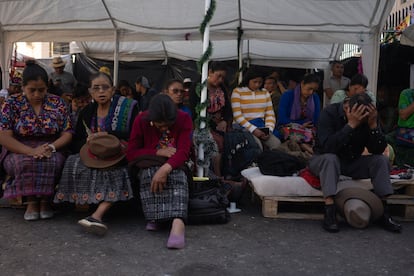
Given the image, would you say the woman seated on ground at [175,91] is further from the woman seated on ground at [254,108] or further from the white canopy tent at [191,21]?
the white canopy tent at [191,21]

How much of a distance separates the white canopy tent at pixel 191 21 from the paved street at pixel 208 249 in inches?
130

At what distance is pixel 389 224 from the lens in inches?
143

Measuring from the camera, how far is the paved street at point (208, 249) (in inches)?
110

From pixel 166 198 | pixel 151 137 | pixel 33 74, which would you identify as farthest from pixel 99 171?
pixel 33 74

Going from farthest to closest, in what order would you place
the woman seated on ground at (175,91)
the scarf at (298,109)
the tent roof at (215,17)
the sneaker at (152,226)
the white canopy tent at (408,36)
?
1. the white canopy tent at (408,36)
2. the tent roof at (215,17)
3. the scarf at (298,109)
4. the woman seated on ground at (175,91)
5. the sneaker at (152,226)

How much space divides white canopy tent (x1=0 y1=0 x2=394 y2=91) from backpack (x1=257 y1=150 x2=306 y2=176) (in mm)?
2659

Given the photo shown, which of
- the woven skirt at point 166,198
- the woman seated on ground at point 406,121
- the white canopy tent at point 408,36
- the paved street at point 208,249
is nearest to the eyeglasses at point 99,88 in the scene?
the woven skirt at point 166,198

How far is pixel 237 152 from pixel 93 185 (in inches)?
72.5

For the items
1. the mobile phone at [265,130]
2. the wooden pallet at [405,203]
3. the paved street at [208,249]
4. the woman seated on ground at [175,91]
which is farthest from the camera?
the mobile phone at [265,130]

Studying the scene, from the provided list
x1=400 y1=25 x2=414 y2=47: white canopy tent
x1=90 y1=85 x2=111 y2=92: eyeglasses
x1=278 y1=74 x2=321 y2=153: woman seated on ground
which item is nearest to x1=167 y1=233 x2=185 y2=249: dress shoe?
x1=90 y1=85 x2=111 y2=92: eyeglasses

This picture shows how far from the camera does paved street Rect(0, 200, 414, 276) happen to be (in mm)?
2791

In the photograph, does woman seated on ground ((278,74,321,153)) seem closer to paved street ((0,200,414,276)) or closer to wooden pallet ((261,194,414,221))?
wooden pallet ((261,194,414,221))

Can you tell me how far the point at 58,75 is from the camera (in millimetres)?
8945

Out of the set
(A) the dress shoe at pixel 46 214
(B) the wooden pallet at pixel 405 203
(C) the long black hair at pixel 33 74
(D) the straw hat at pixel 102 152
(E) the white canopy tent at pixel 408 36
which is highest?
(E) the white canopy tent at pixel 408 36
